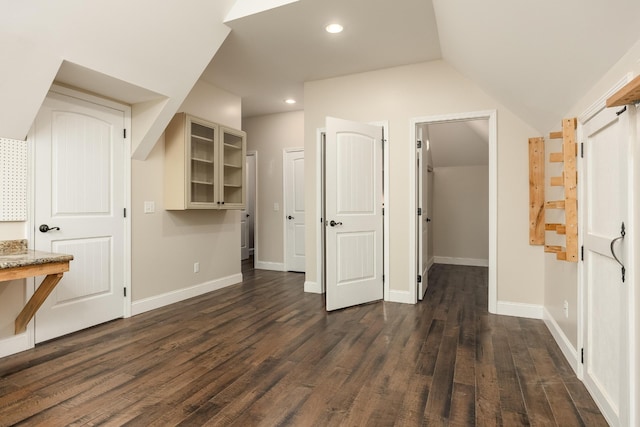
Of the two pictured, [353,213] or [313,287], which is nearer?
[353,213]

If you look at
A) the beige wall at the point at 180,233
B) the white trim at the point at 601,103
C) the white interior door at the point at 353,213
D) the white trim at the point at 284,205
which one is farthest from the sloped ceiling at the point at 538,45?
the white trim at the point at 284,205

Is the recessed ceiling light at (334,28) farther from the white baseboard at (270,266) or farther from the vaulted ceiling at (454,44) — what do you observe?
the white baseboard at (270,266)

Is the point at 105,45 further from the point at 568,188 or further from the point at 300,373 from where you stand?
the point at 568,188

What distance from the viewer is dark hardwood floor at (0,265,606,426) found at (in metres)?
1.89

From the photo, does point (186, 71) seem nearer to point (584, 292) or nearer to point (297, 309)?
point (297, 309)

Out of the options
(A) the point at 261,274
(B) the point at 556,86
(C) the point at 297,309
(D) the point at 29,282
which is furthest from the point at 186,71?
(A) the point at 261,274

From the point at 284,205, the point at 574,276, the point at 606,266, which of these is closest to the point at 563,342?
the point at 574,276

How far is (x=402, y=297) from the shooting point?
4129mm

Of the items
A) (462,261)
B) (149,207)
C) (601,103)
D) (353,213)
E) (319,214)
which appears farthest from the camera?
(462,261)

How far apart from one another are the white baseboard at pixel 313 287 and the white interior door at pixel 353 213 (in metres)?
0.71

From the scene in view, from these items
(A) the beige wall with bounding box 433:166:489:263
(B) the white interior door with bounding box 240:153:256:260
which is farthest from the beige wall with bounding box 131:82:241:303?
(A) the beige wall with bounding box 433:166:489:263

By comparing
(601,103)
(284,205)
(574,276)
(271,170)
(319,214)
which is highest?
(271,170)

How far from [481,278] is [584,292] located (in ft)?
11.1

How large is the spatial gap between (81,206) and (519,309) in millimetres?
4332
